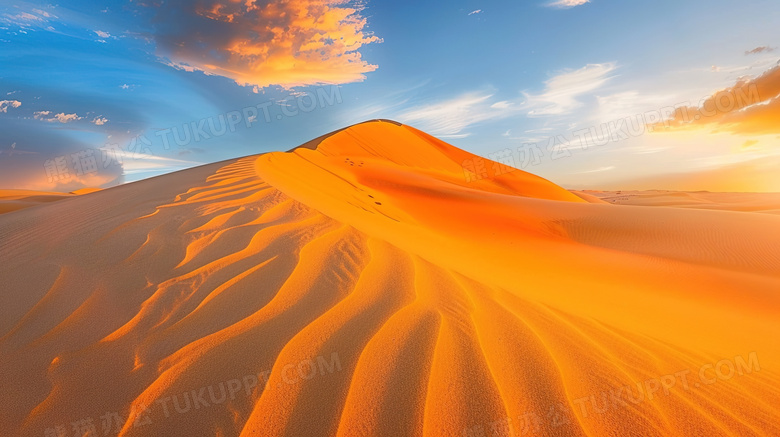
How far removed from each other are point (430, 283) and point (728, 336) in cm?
253

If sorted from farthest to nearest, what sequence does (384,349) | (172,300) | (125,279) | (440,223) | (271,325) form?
(440,223) < (125,279) < (172,300) < (271,325) < (384,349)

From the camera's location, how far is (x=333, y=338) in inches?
72.1

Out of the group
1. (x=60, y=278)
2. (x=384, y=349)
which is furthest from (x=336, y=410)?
(x=60, y=278)

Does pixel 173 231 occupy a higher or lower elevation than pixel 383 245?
higher

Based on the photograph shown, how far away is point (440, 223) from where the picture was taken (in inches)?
285

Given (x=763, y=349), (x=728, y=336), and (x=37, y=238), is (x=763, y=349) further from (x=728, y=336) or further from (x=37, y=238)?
(x=37, y=238)

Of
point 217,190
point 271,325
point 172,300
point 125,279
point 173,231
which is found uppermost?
point 217,190

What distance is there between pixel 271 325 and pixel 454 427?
1.14m

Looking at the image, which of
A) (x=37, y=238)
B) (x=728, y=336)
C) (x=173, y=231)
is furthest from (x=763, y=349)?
(x=37, y=238)

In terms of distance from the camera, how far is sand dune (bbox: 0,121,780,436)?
1.42m

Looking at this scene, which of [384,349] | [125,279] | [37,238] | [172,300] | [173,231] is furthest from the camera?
[37,238]

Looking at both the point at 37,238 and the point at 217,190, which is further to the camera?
the point at 217,190

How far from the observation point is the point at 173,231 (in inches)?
130

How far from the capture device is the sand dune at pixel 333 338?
142cm
